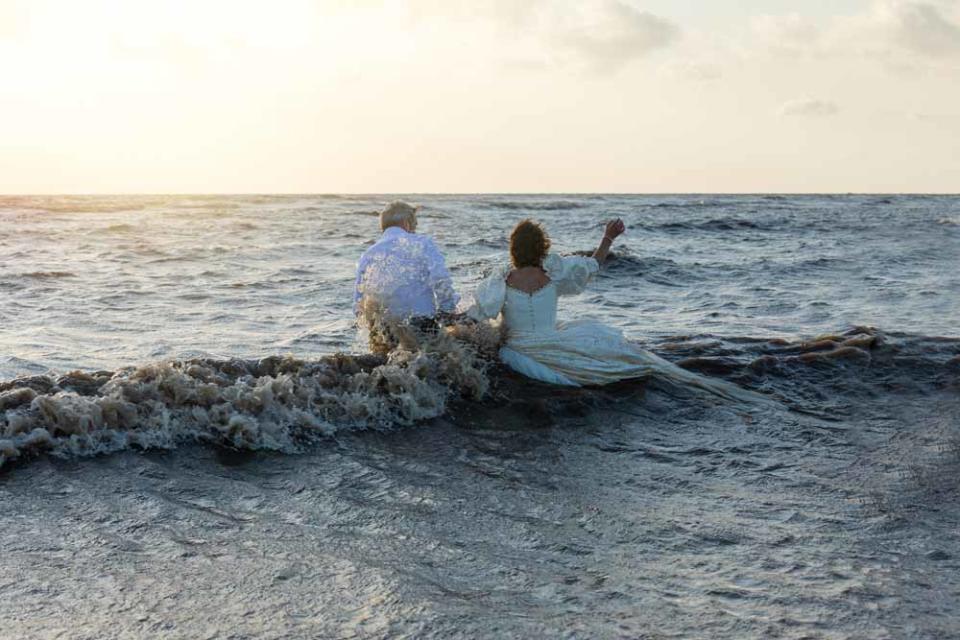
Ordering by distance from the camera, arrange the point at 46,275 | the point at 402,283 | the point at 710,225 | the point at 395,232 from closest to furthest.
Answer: the point at 402,283 → the point at 395,232 → the point at 46,275 → the point at 710,225

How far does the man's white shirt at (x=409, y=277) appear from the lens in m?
7.71

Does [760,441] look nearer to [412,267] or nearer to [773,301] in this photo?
[412,267]

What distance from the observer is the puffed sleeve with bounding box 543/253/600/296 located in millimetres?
7453

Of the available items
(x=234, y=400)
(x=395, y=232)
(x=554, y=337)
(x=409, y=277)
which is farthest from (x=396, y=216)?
(x=234, y=400)

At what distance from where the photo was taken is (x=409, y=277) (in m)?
7.72

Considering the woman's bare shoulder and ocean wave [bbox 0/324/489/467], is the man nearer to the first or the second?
ocean wave [bbox 0/324/489/467]

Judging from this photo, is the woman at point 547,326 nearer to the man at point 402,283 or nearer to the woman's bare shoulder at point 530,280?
the woman's bare shoulder at point 530,280

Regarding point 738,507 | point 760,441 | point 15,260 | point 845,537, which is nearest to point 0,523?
point 738,507

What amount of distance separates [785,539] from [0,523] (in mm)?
3850

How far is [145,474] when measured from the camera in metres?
5.27

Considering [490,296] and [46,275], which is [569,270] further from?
[46,275]

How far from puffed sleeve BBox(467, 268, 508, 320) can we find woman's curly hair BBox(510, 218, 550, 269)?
191 millimetres

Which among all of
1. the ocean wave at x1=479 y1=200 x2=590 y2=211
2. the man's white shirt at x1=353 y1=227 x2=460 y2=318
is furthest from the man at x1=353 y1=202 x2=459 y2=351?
the ocean wave at x1=479 y1=200 x2=590 y2=211

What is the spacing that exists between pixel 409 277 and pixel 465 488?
117 inches
